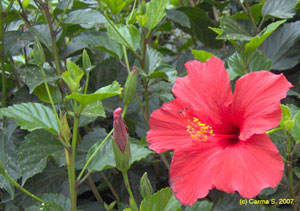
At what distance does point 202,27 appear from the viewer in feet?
5.00

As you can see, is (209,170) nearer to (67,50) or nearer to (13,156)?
(13,156)

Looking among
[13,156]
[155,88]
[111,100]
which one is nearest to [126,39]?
[155,88]

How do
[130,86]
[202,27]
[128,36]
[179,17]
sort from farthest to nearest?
[202,27] → [179,17] → [128,36] → [130,86]

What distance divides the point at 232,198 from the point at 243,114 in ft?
0.93

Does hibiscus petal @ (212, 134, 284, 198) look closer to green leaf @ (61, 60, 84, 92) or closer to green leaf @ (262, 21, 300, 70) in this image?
green leaf @ (61, 60, 84, 92)

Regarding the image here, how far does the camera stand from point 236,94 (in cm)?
75

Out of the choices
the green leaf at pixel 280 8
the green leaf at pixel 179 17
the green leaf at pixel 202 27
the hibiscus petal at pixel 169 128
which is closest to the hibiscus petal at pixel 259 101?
the hibiscus petal at pixel 169 128

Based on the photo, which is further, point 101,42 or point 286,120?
point 101,42

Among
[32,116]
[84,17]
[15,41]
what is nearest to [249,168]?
[32,116]

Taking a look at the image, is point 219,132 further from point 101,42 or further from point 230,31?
point 101,42

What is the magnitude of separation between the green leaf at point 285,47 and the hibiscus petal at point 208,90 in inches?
18.0

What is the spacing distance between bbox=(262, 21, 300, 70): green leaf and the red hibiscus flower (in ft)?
1.52

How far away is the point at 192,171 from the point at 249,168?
0.12 m

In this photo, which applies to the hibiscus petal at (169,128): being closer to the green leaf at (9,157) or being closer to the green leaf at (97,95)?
the green leaf at (97,95)
